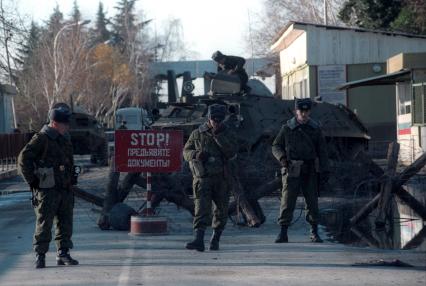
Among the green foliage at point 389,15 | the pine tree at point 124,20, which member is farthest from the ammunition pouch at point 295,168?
the pine tree at point 124,20

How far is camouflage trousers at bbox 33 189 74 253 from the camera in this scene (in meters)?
10.7

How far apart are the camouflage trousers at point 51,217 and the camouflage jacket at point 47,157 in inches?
5.1

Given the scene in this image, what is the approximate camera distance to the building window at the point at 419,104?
28203 millimetres

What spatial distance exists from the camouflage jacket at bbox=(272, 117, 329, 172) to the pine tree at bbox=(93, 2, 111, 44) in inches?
3526

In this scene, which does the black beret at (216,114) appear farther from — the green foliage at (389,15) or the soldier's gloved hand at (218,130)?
the green foliage at (389,15)

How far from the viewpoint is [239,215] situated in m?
14.9

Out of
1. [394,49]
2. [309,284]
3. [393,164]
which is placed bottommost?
[309,284]

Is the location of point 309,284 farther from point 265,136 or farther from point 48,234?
point 265,136

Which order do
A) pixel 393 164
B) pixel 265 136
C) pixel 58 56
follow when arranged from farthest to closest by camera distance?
pixel 58 56, pixel 265 136, pixel 393 164

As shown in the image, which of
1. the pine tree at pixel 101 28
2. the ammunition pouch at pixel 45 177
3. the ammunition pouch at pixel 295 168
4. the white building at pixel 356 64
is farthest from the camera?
the pine tree at pixel 101 28

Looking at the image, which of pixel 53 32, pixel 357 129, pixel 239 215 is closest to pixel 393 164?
pixel 239 215

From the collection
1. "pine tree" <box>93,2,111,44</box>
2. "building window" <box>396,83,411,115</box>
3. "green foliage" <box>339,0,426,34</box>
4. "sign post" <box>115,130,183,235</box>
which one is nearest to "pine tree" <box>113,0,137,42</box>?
"pine tree" <box>93,2,111,44</box>

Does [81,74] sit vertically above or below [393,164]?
above

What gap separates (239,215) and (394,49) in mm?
27794
